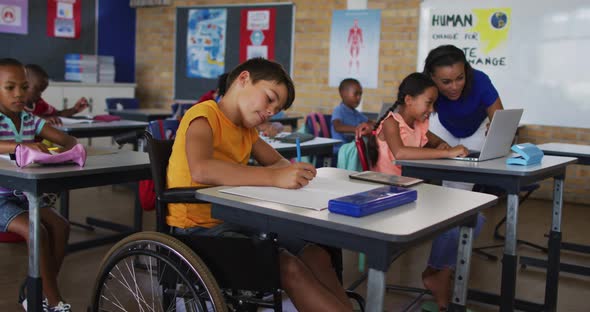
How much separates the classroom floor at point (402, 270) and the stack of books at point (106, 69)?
2905mm

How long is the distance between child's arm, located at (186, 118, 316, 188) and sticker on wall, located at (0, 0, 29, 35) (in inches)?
223

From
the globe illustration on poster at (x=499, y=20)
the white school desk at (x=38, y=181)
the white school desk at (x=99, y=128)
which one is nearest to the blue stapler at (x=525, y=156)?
the white school desk at (x=38, y=181)

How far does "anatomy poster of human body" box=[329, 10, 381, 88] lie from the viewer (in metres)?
6.24

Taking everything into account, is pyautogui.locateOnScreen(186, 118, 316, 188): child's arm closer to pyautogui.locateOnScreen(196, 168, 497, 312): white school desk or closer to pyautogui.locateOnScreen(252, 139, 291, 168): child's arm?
pyautogui.locateOnScreen(196, 168, 497, 312): white school desk

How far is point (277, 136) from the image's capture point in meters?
3.51

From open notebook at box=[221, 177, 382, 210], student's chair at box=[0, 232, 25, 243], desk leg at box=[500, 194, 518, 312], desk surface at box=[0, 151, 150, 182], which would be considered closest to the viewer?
open notebook at box=[221, 177, 382, 210]

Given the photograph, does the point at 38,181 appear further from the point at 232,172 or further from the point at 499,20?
the point at 499,20

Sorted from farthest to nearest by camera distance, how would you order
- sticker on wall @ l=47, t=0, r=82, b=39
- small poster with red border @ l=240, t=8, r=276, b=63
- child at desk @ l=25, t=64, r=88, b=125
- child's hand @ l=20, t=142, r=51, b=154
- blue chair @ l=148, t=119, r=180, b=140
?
sticker on wall @ l=47, t=0, r=82, b=39
small poster with red border @ l=240, t=8, r=276, b=63
child at desk @ l=25, t=64, r=88, b=125
blue chair @ l=148, t=119, r=180, b=140
child's hand @ l=20, t=142, r=51, b=154

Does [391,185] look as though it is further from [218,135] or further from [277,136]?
[277,136]

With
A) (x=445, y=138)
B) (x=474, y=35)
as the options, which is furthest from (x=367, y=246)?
(x=474, y=35)

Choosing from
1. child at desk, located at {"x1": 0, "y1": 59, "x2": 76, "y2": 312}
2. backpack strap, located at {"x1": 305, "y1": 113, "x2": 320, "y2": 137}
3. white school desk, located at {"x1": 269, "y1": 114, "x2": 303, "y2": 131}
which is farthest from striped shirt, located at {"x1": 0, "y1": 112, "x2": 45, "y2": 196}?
white school desk, located at {"x1": 269, "y1": 114, "x2": 303, "y2": 131}

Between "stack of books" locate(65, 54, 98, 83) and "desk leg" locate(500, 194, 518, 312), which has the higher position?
"stack of books" locate(65, 54, 98, 83)

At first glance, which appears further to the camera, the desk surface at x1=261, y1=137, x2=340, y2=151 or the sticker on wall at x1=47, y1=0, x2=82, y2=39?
the sticker on wall at x1=47, y1=0, x2=82, y2=39

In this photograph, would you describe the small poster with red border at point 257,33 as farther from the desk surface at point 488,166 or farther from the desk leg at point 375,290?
the desk leg at point 375,290
